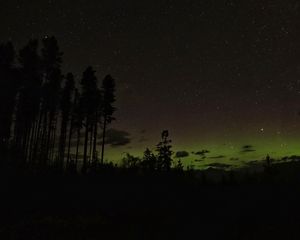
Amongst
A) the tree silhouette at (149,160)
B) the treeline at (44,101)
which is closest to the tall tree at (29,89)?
the treeline at (44,101)

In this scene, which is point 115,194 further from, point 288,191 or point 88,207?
point 288,191

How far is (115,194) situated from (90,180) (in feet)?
17.5

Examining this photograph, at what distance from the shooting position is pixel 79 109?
5712 centimetres

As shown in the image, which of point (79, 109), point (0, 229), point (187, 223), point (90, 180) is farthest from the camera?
point (79, 109)

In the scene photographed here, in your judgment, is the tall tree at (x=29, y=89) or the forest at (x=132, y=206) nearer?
the forest at (x=132, y=206)

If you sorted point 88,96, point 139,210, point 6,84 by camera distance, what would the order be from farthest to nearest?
point 88,96 < point 6,84 < point 139,210

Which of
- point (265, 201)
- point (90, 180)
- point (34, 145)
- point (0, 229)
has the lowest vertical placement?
point (0, 229)

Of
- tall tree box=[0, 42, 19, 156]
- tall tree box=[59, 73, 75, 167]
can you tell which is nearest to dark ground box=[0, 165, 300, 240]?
tall tree box=[0, 42, 19, 156]

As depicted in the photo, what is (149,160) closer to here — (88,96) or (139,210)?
(88,96)

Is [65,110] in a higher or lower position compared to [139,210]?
higher

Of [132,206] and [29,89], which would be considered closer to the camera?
[132,206]

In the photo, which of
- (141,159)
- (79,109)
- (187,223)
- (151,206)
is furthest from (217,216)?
(141,159)

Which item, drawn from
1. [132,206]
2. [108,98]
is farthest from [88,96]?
[132,206]

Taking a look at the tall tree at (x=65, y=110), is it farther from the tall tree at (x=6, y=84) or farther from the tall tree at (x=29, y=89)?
the tall tree at (x=6, y=84)
